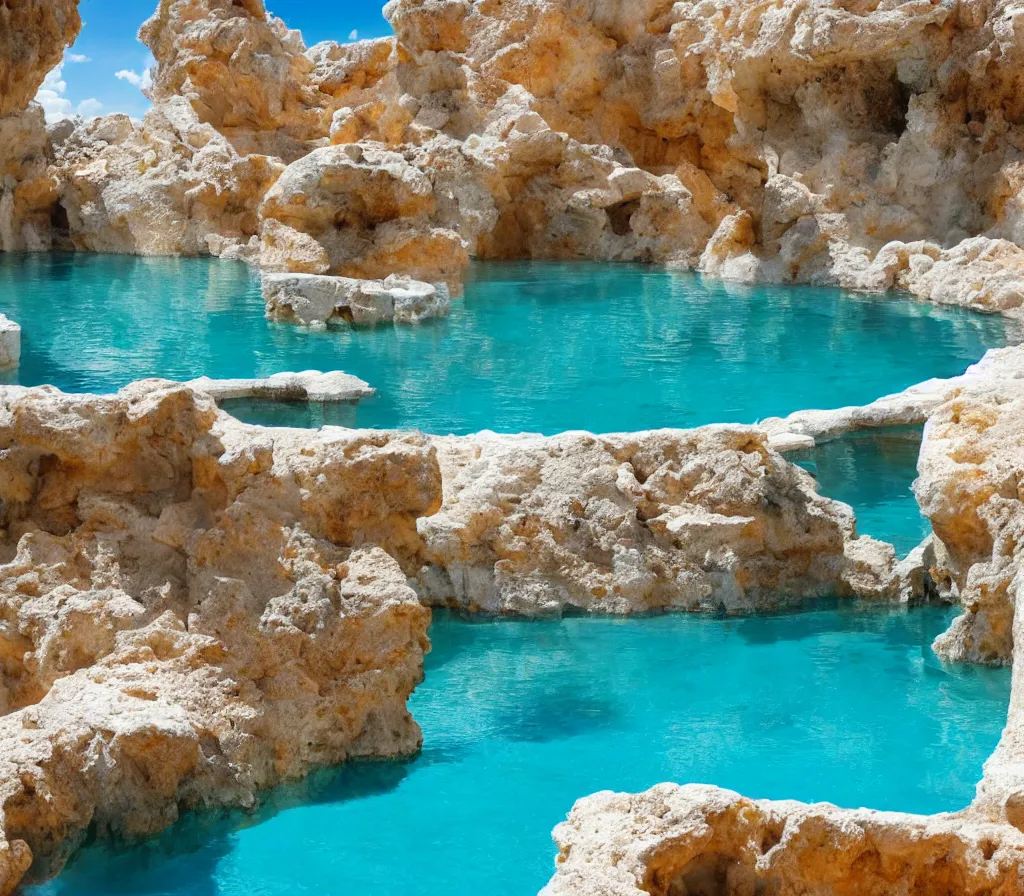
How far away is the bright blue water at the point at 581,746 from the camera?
495cm

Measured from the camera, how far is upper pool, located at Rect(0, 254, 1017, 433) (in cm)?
1416

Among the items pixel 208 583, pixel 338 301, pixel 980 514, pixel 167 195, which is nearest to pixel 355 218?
pixel 338 301

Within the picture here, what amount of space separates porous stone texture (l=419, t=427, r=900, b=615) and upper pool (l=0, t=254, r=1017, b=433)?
4.59 metres

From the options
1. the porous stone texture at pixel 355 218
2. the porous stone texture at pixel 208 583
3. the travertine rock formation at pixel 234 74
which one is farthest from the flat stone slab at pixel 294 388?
the travertine rock formation at pixel 234 74

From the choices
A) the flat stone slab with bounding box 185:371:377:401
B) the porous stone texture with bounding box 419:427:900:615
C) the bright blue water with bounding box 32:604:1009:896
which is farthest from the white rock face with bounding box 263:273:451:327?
the bright blue water with bounding box 32:604:1009:896

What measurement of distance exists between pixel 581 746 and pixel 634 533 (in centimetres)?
209

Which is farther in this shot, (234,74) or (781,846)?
(234,74)

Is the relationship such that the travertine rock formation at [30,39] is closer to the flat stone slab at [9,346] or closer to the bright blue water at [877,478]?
the flat stone slab at [9,346]

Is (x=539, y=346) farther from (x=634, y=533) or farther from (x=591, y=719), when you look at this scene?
(x=591, y=719)

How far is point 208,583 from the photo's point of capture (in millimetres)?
5684

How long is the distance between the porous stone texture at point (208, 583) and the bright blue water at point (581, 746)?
0.80ft

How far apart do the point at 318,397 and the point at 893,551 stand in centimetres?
698

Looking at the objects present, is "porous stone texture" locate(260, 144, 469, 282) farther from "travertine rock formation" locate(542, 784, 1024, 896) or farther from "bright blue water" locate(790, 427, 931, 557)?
"travertine rock formation" locate(542, 784, 1024, 896)

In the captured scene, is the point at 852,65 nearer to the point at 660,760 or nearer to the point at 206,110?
the point at 206,110
